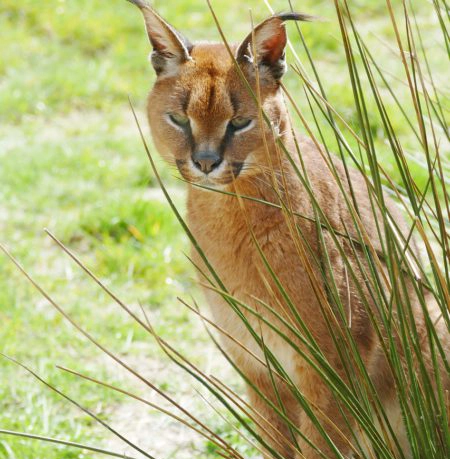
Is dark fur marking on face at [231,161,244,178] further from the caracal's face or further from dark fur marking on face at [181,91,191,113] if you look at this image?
dark fur marking on face at [181,91,191,113]

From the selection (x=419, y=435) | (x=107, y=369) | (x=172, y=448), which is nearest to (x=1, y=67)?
(x=107, y=369)

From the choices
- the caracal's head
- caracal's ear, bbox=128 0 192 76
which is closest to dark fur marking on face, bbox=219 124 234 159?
the caracal's head

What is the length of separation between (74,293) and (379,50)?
3.68 meters

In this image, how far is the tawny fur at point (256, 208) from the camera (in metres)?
3.24

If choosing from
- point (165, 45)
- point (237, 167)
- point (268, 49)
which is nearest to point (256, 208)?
point (237, 167)

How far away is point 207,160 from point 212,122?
0.52 feet

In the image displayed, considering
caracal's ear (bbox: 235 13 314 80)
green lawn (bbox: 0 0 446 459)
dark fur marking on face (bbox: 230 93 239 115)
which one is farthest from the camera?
green lawn (bbox: 0 0 446 459)

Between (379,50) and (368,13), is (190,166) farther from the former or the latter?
(368,13)

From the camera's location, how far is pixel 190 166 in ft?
10.6

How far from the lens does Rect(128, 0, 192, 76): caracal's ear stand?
3311mm

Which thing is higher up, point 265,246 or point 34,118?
point 34,118

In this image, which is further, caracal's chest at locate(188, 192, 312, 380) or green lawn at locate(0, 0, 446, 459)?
green lawn at locate(0, 0, 446, 459)

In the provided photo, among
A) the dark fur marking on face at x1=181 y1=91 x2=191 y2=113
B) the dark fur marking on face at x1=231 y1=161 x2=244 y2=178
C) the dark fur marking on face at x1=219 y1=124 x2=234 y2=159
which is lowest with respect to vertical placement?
the dark fur marking on face at x1=231 y1=161 x2=244 y2=178

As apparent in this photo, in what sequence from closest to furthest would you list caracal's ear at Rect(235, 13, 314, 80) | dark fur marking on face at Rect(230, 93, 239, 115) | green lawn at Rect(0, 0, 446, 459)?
caracal's ear at Rect(235, 13, 314, 80)
dark fur marking on face at Rect(230, 93, 239, 115)
green lawn at Rect(0, 0, 446, 459)
